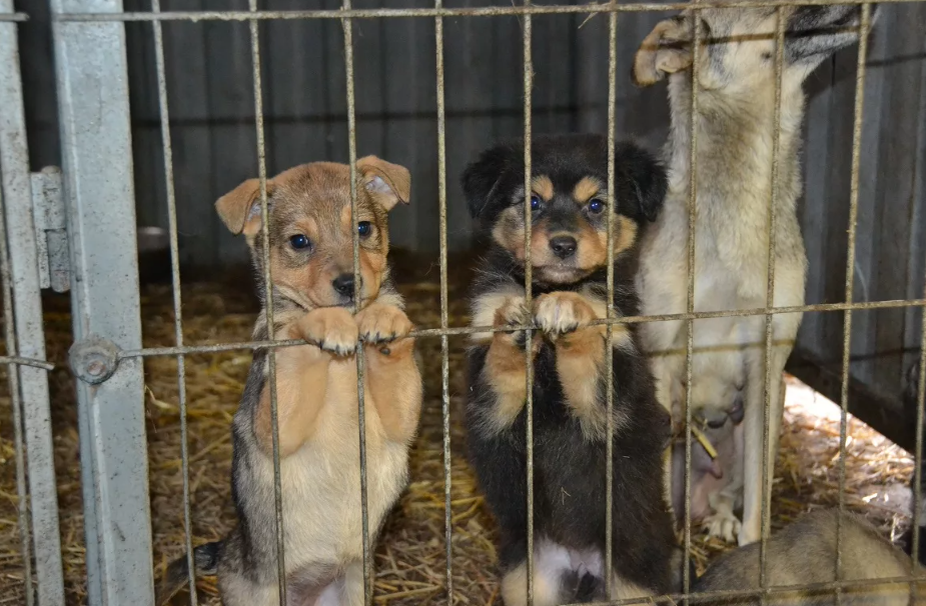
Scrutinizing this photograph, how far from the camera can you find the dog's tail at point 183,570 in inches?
151

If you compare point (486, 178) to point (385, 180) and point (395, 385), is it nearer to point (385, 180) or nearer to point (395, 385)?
point (385, 180)

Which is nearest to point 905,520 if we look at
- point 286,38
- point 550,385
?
point 550,385

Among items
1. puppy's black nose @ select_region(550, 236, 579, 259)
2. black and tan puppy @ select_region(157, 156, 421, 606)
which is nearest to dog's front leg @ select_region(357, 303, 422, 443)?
black and tan puppy @ select_region(157, 156, 421, 606)

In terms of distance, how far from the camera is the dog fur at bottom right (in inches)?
140

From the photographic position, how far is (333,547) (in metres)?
3.78

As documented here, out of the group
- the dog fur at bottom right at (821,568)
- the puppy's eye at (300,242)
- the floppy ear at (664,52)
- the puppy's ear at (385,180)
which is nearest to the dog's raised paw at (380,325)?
the puppy's ear at (385,180)

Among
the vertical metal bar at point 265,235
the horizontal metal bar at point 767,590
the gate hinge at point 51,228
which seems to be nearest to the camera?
→ the vertical metal bar at point 265,235

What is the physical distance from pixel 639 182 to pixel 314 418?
5.29ft

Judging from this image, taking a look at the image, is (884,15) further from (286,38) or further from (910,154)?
(286,38)

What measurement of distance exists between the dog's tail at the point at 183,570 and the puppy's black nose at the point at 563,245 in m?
1.72

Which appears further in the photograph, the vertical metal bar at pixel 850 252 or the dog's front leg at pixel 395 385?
the dog's front leg at pixel 395 385

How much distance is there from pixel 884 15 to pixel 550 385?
2.80 m

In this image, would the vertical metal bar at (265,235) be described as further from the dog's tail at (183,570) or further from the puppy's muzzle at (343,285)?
the dog's tail at (183,570)

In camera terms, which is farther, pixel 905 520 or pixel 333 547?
pixel 905 520
